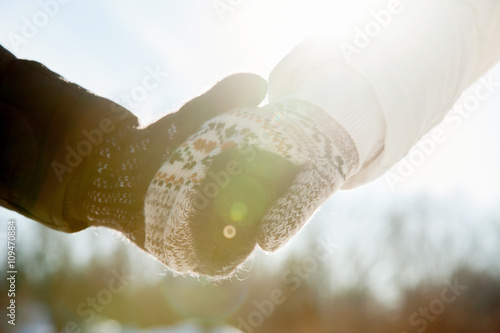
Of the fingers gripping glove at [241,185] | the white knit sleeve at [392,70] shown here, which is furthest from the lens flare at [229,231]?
the white knit sleeve at [392,70]

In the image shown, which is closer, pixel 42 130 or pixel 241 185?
pixel 241 185

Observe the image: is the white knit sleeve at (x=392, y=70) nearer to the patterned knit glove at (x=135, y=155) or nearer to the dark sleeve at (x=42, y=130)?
A: the patterned knit glove at (x=135, y=155)

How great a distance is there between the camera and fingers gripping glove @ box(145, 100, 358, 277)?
31.3 inches

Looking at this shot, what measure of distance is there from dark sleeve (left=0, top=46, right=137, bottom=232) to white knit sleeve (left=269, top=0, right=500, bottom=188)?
19.1 inches

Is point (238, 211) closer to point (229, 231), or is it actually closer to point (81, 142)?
point (229, 231)

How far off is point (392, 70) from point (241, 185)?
1.55ft

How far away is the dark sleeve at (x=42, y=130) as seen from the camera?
0.93 meters

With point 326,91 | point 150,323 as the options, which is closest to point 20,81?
point 326,91

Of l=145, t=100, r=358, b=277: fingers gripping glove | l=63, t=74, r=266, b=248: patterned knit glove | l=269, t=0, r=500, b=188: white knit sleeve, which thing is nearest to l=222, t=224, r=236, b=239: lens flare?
l=145, t=100, r=358, b=277: fingers gripping glove

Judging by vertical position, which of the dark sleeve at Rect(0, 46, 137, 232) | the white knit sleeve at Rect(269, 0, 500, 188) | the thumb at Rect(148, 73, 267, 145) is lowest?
the white knit sleeve at Rect(269, 0, 500, 188)

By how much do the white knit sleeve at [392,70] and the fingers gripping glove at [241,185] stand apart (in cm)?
8

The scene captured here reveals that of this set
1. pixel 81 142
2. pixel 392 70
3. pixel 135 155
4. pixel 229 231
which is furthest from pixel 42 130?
pixel 392 70

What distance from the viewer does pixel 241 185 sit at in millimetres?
786

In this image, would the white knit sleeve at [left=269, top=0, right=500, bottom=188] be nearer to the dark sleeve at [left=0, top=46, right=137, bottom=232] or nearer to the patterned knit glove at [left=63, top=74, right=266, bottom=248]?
the patterned knit glove at [left=63, top=74, right=266, bottom=248]
